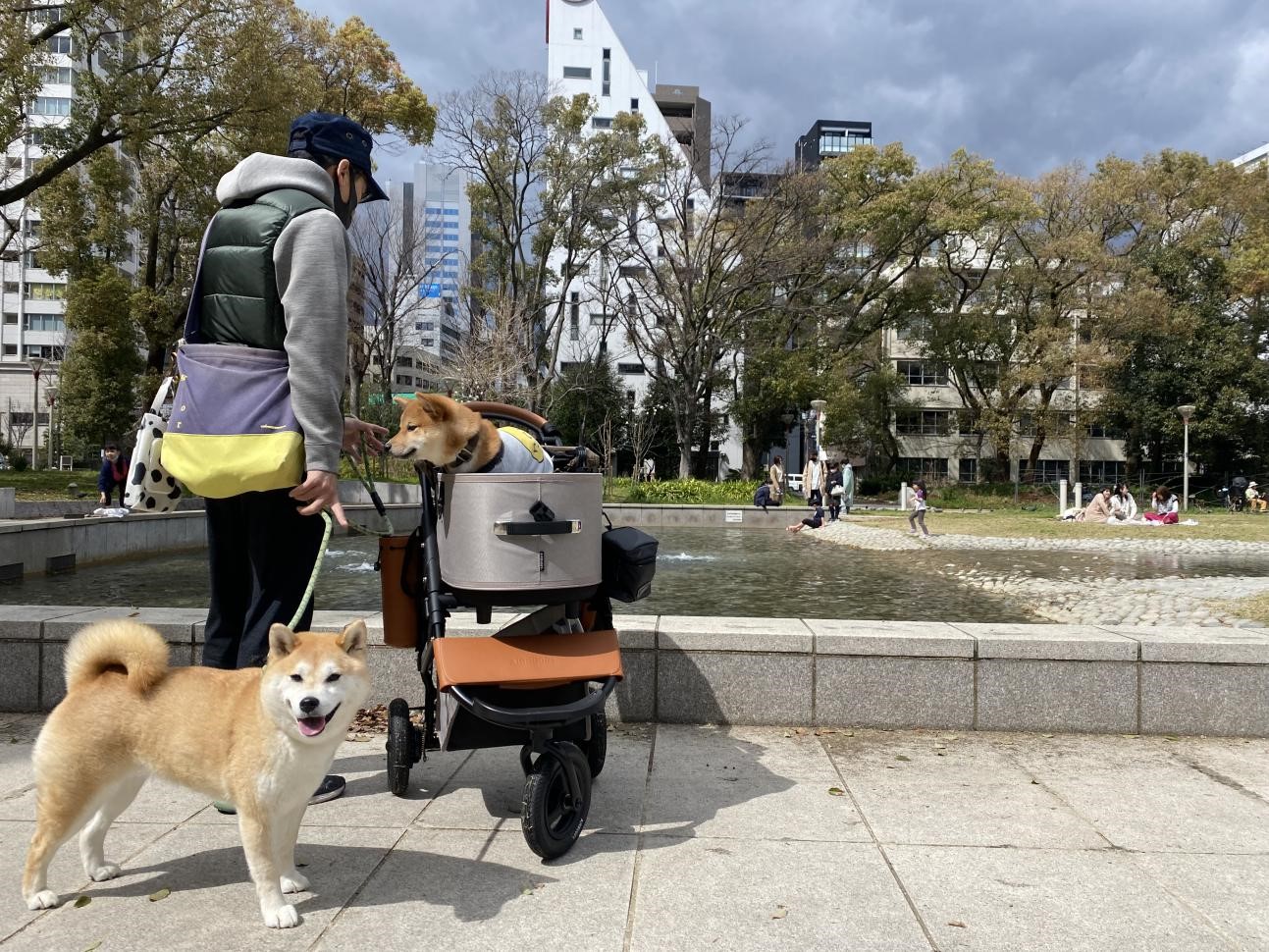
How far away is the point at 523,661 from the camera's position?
288 centimetres

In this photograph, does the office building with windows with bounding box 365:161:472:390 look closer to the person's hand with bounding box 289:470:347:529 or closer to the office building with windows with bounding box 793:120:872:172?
the person's hand with bounding box 289:470:347:529

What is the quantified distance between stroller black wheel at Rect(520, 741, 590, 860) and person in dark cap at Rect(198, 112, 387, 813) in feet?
3.26

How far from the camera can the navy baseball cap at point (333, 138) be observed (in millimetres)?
3180

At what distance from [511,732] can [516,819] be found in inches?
17.1

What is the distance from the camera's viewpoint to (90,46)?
16750 millimetres

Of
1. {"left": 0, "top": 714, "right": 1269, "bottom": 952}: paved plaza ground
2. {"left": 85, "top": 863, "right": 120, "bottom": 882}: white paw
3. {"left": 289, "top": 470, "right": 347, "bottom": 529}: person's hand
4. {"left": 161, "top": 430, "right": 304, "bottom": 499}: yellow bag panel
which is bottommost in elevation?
{"left": 0, "top": 714, "right": 1269, "bottom": 952}: paved plaza ground

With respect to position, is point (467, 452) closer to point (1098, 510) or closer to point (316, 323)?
point (316, 323)

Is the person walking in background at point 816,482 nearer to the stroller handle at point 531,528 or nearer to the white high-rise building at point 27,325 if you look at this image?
the stroller handle at point 531,528

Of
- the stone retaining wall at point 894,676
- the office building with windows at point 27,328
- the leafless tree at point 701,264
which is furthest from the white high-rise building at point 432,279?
the office building with windows at point 27,328

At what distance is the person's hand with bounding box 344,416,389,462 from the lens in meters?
3.16

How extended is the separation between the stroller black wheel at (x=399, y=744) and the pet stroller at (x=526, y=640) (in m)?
0.01

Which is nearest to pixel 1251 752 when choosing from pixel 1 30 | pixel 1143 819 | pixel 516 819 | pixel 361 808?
pixel 1143 819

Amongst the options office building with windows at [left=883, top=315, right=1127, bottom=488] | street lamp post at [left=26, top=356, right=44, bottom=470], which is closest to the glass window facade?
office building with windows at [left=883, top=315, right=1127, bottom=488]

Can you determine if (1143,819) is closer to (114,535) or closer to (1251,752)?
(1251,752)
